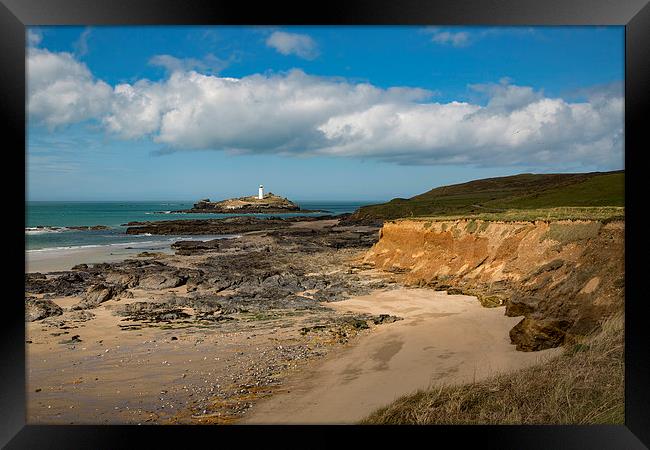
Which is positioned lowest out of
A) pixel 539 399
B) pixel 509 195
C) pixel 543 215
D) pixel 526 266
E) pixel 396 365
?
pixel 396 365

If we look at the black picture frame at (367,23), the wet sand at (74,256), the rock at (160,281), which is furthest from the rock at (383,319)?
the wet sand at (74,256)

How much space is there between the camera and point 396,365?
172 inches

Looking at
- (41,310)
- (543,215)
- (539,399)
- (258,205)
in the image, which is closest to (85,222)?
(258,205)

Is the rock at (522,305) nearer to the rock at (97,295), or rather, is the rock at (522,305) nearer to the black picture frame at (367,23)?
the black picture frame at (367,23)

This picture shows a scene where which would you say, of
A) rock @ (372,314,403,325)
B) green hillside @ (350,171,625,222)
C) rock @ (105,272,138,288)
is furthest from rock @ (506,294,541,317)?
rock @ (105,272,138,288)

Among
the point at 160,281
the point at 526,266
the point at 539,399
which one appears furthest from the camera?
the point at 160,281

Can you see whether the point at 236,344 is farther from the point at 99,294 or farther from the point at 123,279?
the point at 123,279

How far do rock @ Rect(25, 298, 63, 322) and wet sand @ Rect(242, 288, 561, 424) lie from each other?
4.48 meters

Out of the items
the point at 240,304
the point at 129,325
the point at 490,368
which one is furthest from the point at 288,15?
the point at 240,304

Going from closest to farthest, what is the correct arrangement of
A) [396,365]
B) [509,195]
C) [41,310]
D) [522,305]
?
[396,365], [522,305], [41,310], [509,195]

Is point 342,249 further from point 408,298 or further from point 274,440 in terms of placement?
point 274,440

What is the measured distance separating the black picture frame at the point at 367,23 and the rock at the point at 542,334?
1.07m

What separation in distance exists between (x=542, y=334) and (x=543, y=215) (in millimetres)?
5477

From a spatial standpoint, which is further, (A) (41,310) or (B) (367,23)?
(A) (41,310)
